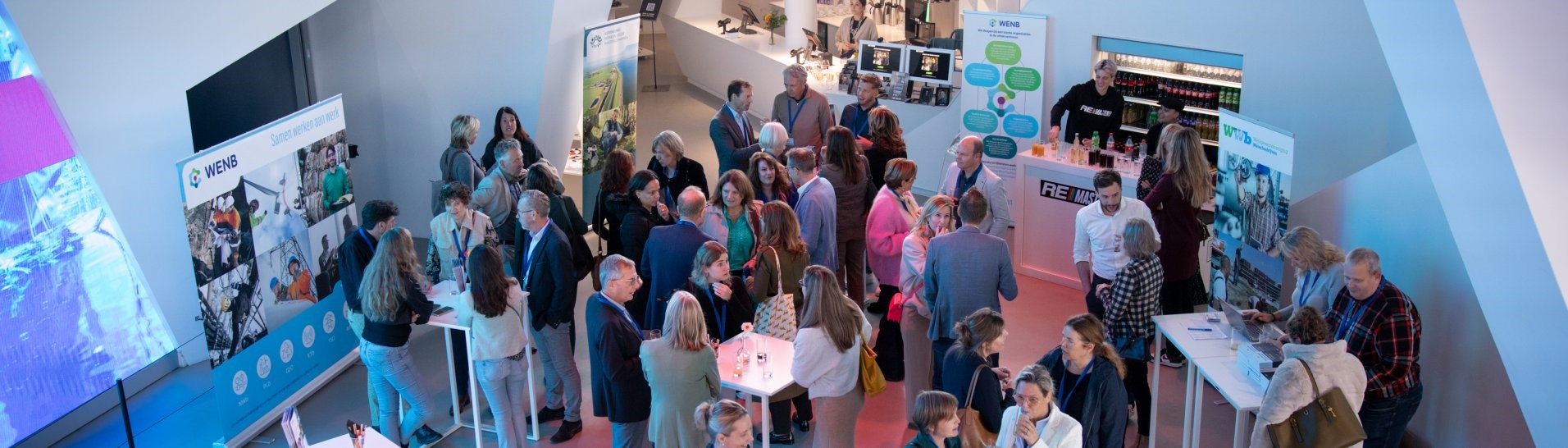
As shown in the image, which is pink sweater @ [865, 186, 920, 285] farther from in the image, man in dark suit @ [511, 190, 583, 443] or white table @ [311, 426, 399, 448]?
white table @ [311, 426, 399, 448]

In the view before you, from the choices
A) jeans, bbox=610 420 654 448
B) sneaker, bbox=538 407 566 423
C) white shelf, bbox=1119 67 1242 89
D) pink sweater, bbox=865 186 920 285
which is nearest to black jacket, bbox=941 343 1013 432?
jeans, bbox=610 420 654 448

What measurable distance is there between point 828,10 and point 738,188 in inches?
369

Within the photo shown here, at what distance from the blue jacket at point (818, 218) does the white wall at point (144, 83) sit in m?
3.21

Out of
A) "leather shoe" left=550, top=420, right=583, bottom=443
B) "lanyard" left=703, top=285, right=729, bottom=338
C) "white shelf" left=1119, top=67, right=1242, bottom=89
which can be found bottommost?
"leather shoe" left=550, top=420, right=583, bottom=443

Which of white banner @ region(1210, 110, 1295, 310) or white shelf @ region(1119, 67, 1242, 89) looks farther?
white shelf @ region(1119, 67, 1242, 89)

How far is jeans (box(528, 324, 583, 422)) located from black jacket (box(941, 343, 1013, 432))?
2.31 m

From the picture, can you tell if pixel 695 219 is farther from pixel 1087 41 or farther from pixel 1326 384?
pixel 1087 41

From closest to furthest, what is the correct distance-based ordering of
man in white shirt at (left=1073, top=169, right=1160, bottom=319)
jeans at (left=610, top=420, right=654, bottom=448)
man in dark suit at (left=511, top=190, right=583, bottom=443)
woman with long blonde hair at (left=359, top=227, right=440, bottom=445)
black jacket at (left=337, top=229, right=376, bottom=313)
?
jeans at (left=610, top=420, right=654, bottom=448) < woman with long blonde hair at (left=359, top=227, right=440, bottom=445) < man in dark suit at (left=511, top=190, right=583, bottom=443) < black jacket at (left=337, top=229, right=376, bottom=313) < man in white shirt at (left=1073, top=169, right=1160, bottom=319)

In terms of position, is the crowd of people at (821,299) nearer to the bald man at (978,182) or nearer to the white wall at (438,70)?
the bald man at (978,182)

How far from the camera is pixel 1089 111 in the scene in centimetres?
904

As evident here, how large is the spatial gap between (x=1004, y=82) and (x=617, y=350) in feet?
17.5

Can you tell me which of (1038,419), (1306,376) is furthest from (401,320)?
(1306,376)

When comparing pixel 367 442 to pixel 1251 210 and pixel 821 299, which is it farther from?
pixel 1251 210

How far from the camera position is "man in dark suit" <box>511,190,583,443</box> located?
6172 mm
